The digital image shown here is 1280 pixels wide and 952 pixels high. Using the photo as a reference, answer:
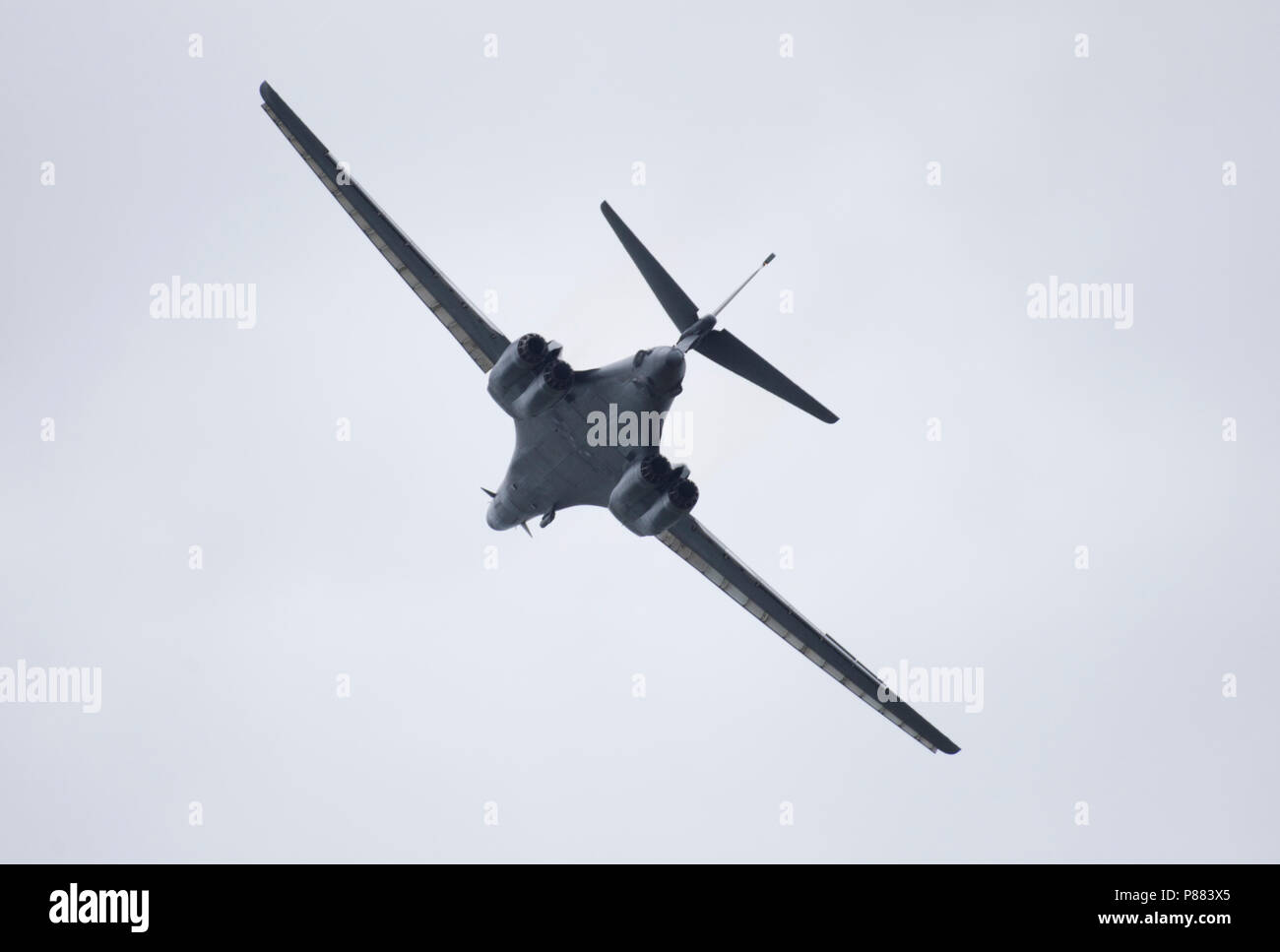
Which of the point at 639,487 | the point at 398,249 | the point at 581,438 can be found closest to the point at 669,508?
the point at 639,487

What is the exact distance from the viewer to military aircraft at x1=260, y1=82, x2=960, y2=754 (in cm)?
3909

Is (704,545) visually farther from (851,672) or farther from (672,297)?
(672,297)

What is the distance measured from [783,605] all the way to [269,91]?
995 inches

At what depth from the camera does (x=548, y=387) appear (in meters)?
40.9

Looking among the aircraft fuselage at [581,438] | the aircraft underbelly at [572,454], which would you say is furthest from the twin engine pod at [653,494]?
the aircraft underbelly at [572,454]

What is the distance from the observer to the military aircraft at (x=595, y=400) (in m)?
39.1

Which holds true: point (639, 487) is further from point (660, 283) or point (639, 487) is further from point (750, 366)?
point (660, 283)

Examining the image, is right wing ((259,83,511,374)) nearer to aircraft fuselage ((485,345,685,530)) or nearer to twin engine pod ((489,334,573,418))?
twin engine pod ((489,334,573,418))

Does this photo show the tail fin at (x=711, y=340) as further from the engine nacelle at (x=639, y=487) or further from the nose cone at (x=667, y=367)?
the engine nacelle at (x=639, y=487)

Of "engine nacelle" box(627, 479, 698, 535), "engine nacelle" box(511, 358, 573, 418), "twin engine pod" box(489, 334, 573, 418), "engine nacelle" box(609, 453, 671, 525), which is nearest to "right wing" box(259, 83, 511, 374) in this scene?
"twin engine pod" box(489, 334, 573, 418)

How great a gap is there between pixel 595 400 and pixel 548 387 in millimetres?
1624

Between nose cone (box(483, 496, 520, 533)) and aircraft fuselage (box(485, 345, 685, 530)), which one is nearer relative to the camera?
aircraft fuselage (box(485, 345, 685, 530))

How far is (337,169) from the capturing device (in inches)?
1699

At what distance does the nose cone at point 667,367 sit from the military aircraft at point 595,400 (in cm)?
4
